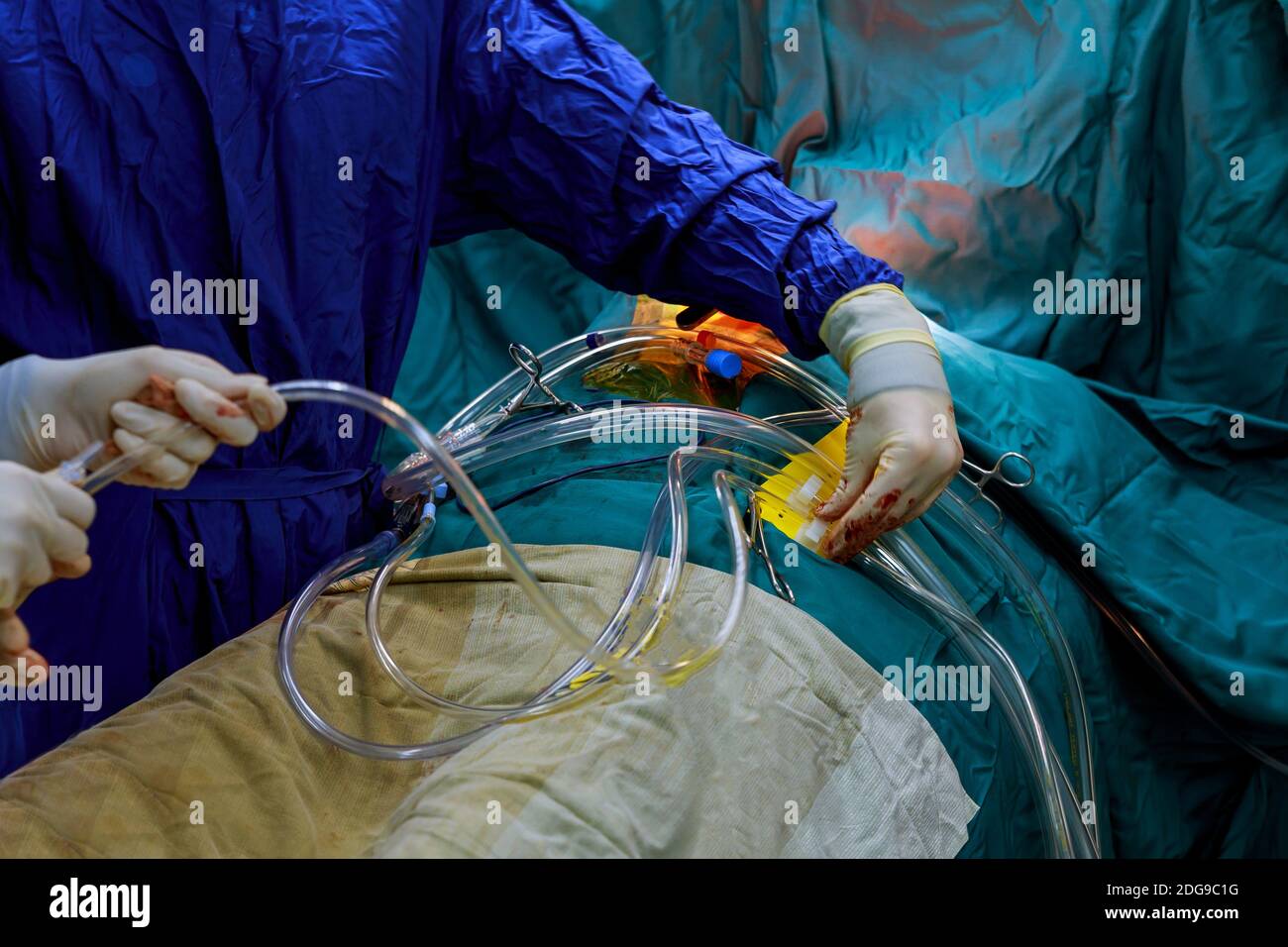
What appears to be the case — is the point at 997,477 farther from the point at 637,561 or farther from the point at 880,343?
the point at 637,561

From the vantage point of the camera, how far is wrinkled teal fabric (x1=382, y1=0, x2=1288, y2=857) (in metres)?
1.27

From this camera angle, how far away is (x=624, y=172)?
1.28 meters

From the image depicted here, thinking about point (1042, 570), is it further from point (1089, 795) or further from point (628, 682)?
point (628, 682)

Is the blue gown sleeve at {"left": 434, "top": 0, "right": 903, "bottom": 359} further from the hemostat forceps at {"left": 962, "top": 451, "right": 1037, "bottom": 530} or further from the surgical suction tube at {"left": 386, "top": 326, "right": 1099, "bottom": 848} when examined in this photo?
the hemostat forceps at {"left": 962, "top": 451, "right": 1037, "bottom": 530}

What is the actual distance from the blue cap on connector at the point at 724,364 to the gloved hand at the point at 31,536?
0.75 m

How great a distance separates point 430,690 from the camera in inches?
41.8

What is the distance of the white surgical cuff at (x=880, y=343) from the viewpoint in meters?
1.20

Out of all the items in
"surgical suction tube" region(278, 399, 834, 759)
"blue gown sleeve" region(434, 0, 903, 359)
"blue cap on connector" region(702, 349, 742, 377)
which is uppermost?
"blue gown sleeve" region(434, 0, 903, 359)

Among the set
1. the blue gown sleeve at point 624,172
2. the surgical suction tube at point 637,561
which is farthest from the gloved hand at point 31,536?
the blue gown sleeve at point 624,172

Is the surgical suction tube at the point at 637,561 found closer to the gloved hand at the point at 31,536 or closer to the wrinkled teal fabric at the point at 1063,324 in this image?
the wrinkled teal fabric at the point at 1063,324

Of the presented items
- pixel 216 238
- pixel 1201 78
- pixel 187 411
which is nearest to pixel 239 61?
pixel 216 238

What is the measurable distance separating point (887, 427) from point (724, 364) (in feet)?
0.83

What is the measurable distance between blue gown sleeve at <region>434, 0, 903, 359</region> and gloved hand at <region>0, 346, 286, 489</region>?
0.57 metres

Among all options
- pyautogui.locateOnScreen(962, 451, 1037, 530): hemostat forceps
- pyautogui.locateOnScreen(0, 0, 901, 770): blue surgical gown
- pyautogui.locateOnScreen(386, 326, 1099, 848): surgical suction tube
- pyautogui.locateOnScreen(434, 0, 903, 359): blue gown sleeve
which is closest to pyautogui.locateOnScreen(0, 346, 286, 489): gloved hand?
pyautogui.locateOnScreen(0, 0, 901, 770): blue surgical gown
